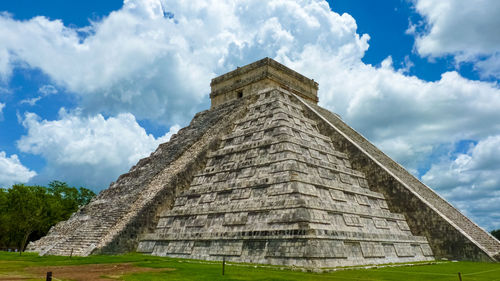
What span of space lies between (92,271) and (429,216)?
11818 mm

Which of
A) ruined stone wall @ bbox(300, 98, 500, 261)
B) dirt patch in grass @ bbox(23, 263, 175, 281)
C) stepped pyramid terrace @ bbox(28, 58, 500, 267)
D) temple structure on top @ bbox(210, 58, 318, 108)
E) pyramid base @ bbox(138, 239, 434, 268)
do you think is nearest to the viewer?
dirt patch in grass @ bbox(23, 263, 175, 281)

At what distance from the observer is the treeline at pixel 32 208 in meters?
24.6

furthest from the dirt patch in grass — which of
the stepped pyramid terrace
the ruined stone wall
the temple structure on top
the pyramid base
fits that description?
the temple structure on top

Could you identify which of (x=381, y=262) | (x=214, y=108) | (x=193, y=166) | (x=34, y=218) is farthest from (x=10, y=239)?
(x=381, y=262)

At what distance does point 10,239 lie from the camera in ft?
103

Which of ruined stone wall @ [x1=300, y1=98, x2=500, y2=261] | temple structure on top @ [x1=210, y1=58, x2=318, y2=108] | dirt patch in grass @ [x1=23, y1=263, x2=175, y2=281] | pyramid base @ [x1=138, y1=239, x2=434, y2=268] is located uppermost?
temple structure on top @ [x1=210, y1=58, x2=318, y2=108]

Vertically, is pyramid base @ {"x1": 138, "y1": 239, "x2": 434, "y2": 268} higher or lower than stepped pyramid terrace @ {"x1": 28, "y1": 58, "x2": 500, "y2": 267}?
lower

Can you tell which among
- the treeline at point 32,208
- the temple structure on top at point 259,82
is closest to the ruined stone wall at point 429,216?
the temple structure on top at point 259,82

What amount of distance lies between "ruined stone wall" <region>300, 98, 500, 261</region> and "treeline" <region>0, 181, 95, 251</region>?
63.2 feet

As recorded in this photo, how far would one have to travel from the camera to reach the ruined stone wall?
42.9 feet

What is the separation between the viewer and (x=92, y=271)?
877 cm

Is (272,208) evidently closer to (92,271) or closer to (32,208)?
(92,271)

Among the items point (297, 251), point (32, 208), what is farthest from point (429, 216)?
point (32, 208)

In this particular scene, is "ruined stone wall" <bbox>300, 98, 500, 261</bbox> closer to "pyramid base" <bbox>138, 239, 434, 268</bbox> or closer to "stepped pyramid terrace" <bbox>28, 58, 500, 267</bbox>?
"stepped pyramid terrace" <bbox>28, 58, 500, 267</bbox>
